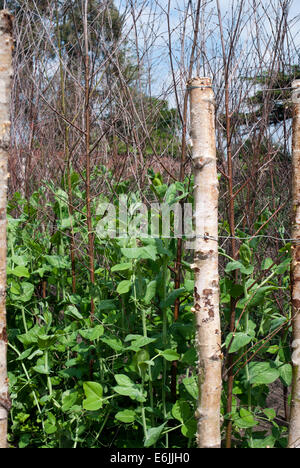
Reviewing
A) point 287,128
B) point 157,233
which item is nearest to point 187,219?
point 157,233

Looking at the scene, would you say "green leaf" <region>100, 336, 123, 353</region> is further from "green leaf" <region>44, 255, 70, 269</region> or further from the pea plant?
"green leaf" <region>44, 255, 70, 269</region>

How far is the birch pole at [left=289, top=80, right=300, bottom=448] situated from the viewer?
1.74 meters

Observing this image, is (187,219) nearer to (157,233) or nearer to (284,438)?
(157,233)

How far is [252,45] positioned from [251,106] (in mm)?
471

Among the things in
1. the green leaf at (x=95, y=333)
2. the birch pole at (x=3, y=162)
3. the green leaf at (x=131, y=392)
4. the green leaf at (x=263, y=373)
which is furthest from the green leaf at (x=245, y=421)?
the birch pole at (x=3, y=162)

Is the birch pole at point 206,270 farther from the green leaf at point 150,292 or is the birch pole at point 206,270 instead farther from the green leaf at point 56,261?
the green leaf at point 56,261

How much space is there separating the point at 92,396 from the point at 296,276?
100 cm

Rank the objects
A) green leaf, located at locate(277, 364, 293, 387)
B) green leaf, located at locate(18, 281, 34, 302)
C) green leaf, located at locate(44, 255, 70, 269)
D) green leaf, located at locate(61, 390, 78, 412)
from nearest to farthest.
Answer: green leaf, located at locate(277, 364, 293, 387)
green leaf, located at locate(61, 390, 78, 412)
green leaf, located at locate(44, 255, 70, 269)
green leaf, located at locate(18, 281, 34, 302)

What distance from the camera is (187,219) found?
2109 millimetres

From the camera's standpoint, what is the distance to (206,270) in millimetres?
1673

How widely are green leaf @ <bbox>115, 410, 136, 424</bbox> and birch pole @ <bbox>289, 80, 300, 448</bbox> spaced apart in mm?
657

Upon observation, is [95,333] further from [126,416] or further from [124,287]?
[126,416]

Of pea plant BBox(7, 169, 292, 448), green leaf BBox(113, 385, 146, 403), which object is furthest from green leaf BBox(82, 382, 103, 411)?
green leaf BBox(113, 385, 146, 403)

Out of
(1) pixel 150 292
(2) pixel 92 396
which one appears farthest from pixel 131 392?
(1) pixel 150 292
